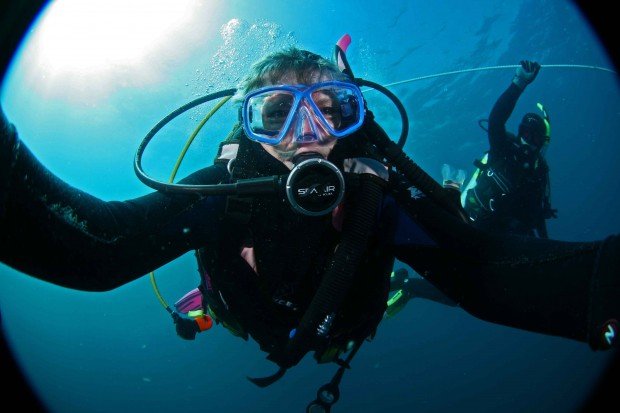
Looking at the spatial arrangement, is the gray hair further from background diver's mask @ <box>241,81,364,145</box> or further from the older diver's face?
the older diver's face

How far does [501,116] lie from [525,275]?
6919mm

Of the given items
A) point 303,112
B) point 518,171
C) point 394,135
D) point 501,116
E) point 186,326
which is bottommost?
point 186,326

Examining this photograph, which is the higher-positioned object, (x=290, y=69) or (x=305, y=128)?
(x=290, y=69)

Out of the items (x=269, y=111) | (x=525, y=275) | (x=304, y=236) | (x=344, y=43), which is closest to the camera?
(x=525, y=275)

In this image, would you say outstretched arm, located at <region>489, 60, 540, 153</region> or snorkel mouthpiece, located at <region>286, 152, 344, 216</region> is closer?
snorkel mouthpiece, located at <region>286, 152, 344, 216</region>

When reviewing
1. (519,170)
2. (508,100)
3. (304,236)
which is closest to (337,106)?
(304,236)

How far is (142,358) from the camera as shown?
171 feet

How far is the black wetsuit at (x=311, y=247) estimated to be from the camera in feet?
4.16

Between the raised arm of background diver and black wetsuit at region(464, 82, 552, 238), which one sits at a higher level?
black wetsuit at region(464, 82, 552, 238)

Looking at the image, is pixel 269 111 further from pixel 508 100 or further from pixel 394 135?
pixel 394 135

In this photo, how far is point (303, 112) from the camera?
7.91 ft

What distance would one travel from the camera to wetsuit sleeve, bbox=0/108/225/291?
1189 mm

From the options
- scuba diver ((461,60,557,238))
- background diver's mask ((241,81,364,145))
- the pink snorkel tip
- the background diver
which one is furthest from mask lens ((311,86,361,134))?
scuba diver ((461,60,557,238))

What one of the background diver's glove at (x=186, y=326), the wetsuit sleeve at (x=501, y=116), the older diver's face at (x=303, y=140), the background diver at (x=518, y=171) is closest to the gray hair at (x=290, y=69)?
the older diver's face at (x=303, y=140)
